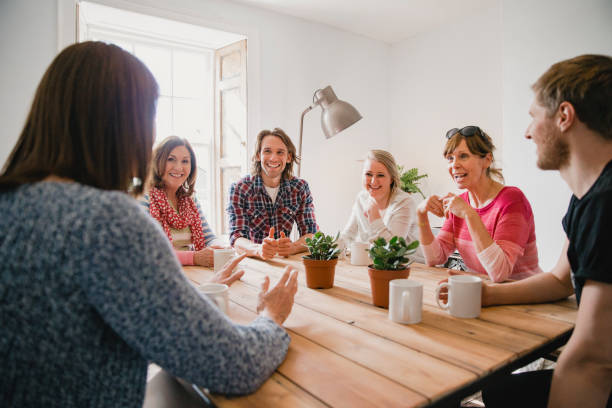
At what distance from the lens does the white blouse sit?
2336mm

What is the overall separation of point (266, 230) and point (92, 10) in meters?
2.20

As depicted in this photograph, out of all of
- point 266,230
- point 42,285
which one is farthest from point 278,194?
point 42,285

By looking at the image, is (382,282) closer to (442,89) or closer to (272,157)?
(272,157)

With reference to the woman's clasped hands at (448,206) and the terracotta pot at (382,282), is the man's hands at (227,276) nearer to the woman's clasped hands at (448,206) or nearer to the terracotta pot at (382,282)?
the terracotta pot at (382,282)

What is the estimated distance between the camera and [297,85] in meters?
3.89

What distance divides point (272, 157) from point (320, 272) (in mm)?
1312

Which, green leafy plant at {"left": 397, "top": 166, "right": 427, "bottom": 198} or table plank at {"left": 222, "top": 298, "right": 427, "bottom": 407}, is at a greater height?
green leafy plant at {"left": 397, "top": 166, "right": 427, "bottom": 198}

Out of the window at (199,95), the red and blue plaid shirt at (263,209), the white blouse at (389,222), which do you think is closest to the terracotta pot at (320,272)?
the white blouse at (389,222)

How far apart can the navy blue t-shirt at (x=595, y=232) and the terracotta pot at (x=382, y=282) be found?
16.4 inches

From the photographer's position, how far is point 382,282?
111cm

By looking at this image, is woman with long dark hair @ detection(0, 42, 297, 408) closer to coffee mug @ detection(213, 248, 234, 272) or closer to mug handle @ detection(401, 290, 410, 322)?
mug handle @ detection(401, 290, 410, 322)

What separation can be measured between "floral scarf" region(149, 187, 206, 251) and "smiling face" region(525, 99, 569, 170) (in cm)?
187

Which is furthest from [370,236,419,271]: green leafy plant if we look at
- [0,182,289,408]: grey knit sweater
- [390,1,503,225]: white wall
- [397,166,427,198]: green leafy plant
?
[397,166,427,198]: green leafy plant

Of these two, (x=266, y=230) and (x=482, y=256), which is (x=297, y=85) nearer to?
(x=266, y=230)
